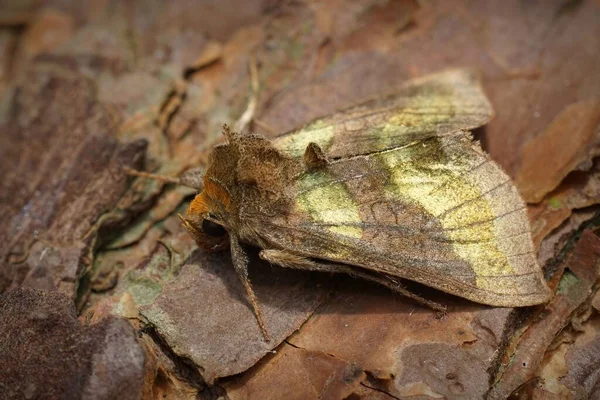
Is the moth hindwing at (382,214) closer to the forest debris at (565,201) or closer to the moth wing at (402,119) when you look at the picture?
the moth wing at (402,119)

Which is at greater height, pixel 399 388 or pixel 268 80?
pixel 268 80

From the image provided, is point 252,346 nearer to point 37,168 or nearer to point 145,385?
point 145,385

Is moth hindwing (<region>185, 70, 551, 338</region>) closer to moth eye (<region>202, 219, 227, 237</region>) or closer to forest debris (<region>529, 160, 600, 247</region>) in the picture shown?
moth eye (<region>202, 219, 227, 237</region>)

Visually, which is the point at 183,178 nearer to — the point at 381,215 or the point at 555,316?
the point at 381,215

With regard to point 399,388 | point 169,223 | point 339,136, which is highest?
point 339,136

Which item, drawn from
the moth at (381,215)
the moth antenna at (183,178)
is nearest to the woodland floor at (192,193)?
the moth antenna at (183,178)

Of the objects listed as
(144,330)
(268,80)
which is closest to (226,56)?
(268,80)

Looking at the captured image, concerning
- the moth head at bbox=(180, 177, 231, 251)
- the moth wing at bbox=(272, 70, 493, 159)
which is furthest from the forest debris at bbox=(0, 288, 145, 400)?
the moth wing at bbox=(272, 70, 493, 159)
